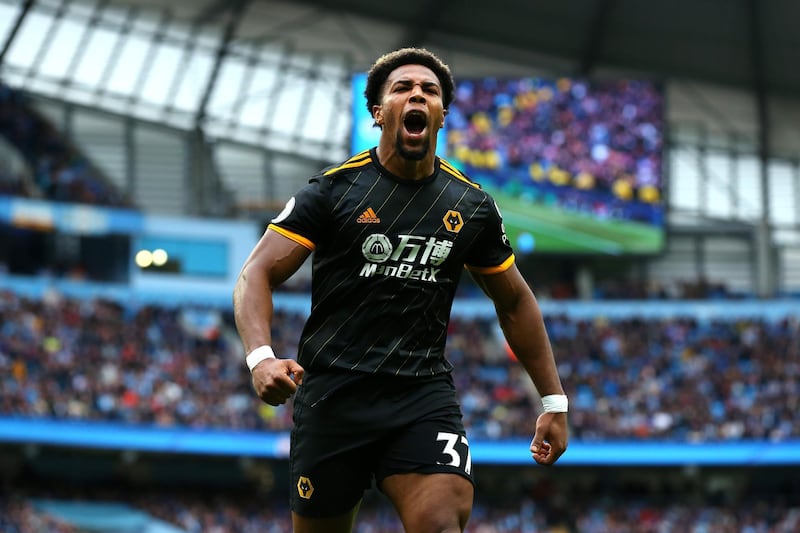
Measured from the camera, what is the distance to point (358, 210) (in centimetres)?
527

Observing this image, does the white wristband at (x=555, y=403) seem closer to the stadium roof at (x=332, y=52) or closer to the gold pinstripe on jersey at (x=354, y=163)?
the gold pinstripe on jersey at (x=354, y=163)

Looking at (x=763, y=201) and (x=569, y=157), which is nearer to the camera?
(x=569, y=157)

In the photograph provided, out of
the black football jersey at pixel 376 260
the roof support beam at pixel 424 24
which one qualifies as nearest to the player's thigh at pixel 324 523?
the black football jersey at pixel 376 260

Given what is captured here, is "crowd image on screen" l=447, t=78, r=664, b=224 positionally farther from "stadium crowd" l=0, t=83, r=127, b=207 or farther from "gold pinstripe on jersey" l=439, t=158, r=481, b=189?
"gold pinstripe on jersey" l=439, t=158, r=481, b=189

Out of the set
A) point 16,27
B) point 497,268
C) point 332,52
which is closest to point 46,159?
point 16,27

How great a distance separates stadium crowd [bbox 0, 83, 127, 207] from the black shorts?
34.5m

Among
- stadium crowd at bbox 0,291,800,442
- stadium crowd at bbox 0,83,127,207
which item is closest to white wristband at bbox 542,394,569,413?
stadium crowd at bbox 0,291,800,442

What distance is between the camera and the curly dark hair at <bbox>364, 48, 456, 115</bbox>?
5527 millimetres

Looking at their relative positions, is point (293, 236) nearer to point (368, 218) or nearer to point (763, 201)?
point (368, 218)

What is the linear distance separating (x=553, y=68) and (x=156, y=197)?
14.3 m

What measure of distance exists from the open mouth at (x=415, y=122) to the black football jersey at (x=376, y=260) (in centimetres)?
22

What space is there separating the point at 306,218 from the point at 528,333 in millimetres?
1202

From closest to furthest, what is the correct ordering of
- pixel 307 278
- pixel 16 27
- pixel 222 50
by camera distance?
pixel 16 27, pixel 222 50, pixel 307 278

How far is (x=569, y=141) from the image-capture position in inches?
1468
